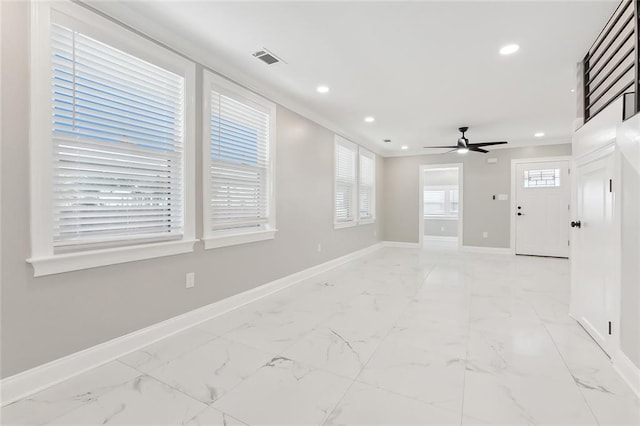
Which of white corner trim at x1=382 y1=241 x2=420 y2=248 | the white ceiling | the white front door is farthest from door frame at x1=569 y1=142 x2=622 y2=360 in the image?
white corner trim at x1=382 y1=241 x2=420 y2=248

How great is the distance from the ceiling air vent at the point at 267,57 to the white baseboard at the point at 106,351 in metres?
2.37

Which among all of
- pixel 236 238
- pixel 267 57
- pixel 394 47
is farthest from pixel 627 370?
pixel 267 57

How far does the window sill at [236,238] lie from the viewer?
112 inches

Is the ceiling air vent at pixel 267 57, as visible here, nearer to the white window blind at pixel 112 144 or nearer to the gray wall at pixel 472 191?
the white window blind at pixel 112 144

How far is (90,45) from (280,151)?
2.12m

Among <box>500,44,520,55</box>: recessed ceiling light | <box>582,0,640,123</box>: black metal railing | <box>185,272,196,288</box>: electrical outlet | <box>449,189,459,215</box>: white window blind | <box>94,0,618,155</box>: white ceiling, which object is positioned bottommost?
<box>185,272,196,288</box>: electrical outlet

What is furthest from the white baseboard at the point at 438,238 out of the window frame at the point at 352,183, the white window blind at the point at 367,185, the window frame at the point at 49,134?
the window frame at the point at 49,134

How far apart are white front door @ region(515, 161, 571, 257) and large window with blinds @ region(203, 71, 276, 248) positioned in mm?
5635

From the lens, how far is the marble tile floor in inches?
60.7

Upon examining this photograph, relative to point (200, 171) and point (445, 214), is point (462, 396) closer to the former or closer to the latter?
point (200, 171)

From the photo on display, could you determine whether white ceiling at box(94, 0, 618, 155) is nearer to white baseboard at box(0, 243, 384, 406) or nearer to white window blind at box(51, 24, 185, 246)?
white window blind at box(51, 24, 185, 246)

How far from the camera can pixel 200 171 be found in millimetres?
2748

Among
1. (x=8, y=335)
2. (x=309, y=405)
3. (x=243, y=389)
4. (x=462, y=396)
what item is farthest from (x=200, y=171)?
(x=462, y=396)

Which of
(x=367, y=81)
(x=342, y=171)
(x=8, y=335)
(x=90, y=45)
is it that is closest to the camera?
(x=8, y=335)
